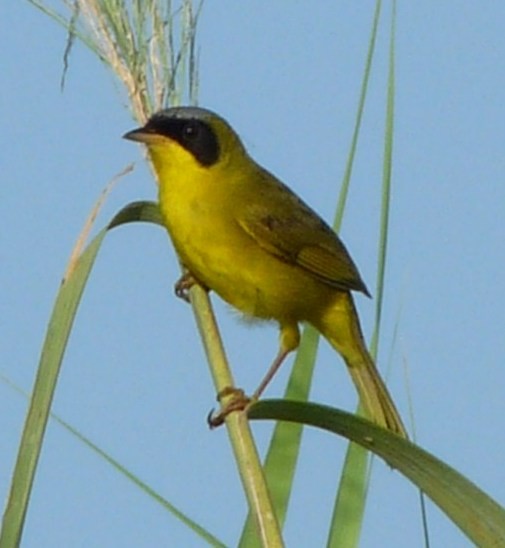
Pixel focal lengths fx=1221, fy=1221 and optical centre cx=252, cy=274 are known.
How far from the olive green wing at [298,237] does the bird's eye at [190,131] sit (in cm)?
24

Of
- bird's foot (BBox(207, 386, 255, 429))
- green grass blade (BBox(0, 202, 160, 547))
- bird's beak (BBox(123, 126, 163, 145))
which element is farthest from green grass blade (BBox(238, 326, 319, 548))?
bird's beak (BBox(123, 126, 163, 145))

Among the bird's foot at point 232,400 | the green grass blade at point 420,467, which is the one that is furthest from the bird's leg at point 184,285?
the green grass blade at point 420,467

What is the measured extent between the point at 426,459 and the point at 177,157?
1.15m

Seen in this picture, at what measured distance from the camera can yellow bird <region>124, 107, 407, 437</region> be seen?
85.3 inches

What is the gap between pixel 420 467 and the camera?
1157 mm

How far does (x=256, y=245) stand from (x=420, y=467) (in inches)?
48.9

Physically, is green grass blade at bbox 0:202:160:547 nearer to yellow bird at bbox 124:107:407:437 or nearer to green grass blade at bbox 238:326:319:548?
green grass blade at bbox 238:326:319:548

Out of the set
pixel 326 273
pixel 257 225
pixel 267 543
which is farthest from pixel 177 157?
pixel 267 543

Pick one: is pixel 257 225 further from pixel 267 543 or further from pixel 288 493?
pixel 267 543

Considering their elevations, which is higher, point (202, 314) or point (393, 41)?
point (393, 41)

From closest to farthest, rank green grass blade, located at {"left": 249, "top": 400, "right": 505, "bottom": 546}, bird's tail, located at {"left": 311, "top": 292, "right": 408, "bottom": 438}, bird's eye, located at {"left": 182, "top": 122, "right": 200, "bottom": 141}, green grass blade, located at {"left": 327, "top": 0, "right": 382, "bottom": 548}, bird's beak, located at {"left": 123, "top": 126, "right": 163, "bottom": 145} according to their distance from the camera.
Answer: green grass blade, located at {"left": 249, "top": 400, "right": 505, "bottom": 546}
green grass blade, located at {"left": 327, "top": 0, "right": 382, "bottom": 548}
bird's beak, located at {"left": 123, "top": 126, "right": 163, "bottom": 145}
bird's eye, located at {"left": 182, "top": 122, "right": 200, "bottom": 141}
bird's tail, located at {"left": 311, "top": 292, "right": 408, "bottom": 438}

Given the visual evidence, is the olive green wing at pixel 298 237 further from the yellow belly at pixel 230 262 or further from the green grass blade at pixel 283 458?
the green grass blade at pixel 283 458

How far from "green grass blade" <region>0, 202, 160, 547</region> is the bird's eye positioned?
2.41 ft

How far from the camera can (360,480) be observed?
1366 mm
